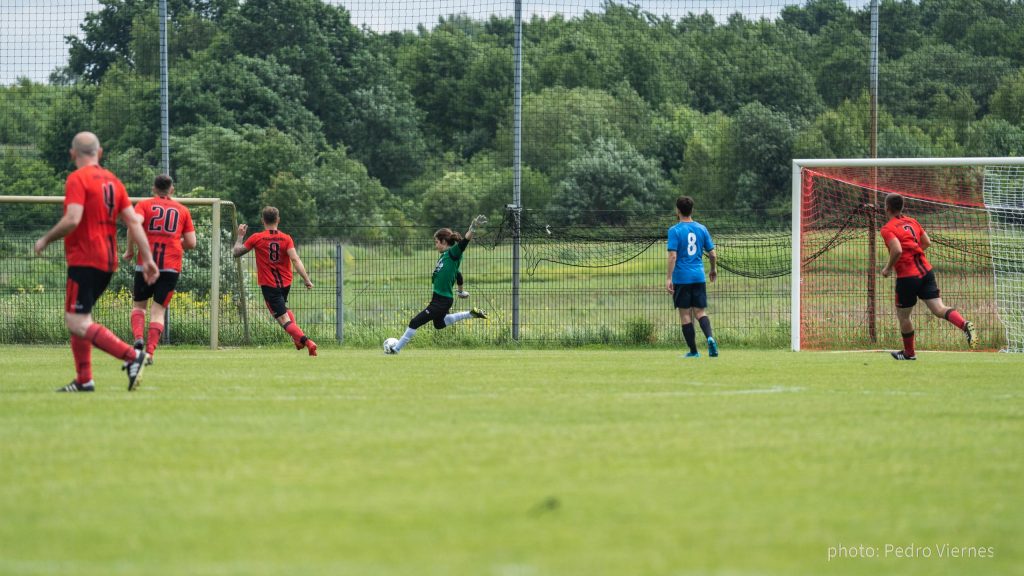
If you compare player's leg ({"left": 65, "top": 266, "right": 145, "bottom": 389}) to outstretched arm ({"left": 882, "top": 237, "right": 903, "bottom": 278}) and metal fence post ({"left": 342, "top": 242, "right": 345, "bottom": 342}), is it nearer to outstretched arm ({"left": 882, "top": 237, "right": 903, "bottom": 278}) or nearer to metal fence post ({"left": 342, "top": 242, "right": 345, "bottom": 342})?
outstretched arm ({"left": 882, "top": 237, "right": 903, "bottom": 278})

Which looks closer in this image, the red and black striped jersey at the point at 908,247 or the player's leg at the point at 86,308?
the player's leg at the point at 86,308

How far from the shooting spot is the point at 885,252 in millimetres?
17297

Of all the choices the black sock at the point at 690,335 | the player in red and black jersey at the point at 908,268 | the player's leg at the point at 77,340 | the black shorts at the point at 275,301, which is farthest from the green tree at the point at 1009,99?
the player's leg at the point at 77,340

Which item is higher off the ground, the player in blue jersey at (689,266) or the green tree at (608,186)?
the green tree at (608,186)

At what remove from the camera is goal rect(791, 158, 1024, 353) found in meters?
16.3

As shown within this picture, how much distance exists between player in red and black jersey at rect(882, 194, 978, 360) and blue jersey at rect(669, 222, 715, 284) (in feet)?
6.48

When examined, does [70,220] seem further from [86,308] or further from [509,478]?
[509,478]

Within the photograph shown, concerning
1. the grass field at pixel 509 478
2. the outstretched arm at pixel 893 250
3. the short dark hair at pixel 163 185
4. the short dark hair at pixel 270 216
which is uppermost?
the short dark hair at pixel 163 185

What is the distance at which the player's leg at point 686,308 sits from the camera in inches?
549

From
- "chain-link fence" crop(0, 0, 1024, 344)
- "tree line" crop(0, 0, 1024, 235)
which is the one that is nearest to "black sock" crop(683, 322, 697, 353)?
"chain-link fence" crop(0, 0, 1024, 344)

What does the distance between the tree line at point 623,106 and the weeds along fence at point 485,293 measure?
1.28 meters

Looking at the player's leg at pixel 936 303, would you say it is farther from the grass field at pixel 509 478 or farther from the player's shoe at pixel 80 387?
the player's shoe at pixel 80 387

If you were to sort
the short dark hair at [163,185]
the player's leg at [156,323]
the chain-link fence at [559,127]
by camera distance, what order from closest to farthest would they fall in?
1. the player's leg at [156,323]
2. the short dark hair at [163,185]
3. the chain-link fence at [559,127]

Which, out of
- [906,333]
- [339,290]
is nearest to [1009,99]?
[906,333]
